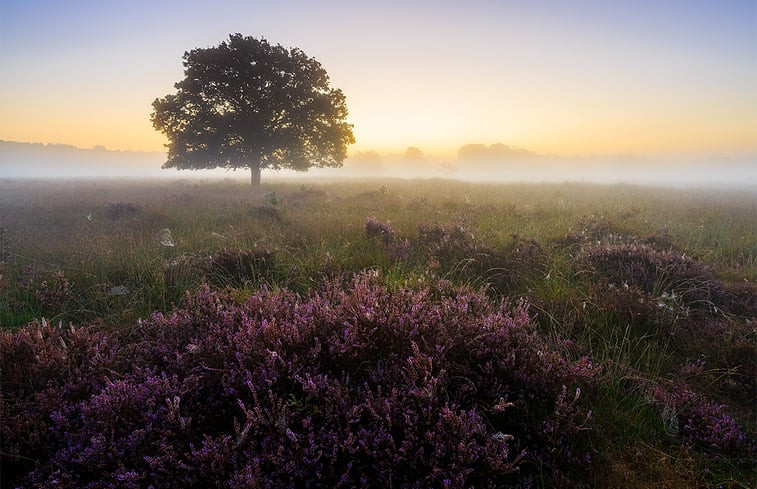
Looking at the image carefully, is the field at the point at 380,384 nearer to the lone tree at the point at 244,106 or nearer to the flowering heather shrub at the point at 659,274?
the flowering heather shrub at the point at 659,274

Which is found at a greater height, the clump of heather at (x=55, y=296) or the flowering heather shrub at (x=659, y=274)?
the flowering heather shrub at (x=659, y=274)

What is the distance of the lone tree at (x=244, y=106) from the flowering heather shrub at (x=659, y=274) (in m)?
19.9

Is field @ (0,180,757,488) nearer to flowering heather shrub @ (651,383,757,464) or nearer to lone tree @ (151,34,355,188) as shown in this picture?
flowering heather shrub @ (651,383,757,464)

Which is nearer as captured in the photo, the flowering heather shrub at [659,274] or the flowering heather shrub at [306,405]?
the flowering heather shrub at [306,405]

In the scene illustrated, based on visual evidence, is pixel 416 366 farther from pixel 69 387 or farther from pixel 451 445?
pixel 69 387

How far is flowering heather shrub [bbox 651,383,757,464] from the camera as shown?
1.79 metres

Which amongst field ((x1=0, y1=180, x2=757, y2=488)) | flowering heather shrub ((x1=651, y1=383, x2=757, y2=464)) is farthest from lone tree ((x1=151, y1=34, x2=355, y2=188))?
flowering heather shrub ((x1=651, y1=383, x2=757, y2=464))

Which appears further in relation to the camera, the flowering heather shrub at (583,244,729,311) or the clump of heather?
the flowering heather shrub at (583,244,729,311)

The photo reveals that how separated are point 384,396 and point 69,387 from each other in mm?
1775

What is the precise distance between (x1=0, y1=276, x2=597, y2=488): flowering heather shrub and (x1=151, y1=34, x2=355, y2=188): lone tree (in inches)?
804

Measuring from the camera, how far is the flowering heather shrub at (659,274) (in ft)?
12.5

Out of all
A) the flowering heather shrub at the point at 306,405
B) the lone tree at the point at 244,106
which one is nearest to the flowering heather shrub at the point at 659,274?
the flowering heather shrub at the point at 306,405

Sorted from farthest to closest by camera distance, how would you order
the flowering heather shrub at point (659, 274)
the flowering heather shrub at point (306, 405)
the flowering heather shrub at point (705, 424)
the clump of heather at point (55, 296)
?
1. the flowering heather shrub at point (659, 274)
2. the clump of heather at point (55, 296)
3. the flowering heather shrub at point (705, 424)
4. the flowering heather shrub at point (306, 405)

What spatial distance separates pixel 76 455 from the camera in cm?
157
